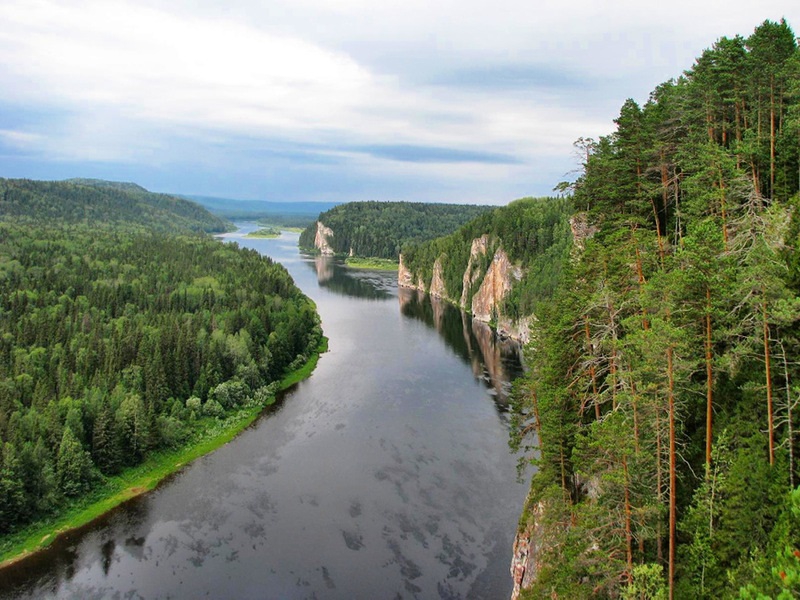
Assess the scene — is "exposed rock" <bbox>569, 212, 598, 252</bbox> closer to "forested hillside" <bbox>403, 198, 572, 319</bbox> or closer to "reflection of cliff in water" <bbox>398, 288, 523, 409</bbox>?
"reflection of cliff in water" <bbox>398, 288, 523, 409</bbox>

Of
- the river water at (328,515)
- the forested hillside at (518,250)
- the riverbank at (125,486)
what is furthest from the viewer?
the forested hillside at (518,250)

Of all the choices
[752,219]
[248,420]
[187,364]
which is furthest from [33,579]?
[752,219]

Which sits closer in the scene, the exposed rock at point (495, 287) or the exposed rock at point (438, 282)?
the exposed rock at point (495, 287)

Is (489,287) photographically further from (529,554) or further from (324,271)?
(324,271)

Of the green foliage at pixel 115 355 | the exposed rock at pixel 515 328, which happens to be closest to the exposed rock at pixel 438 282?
the exposed rock at pixel 515 328

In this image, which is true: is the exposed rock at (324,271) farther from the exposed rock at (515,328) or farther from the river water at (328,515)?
the river water at (328,515)

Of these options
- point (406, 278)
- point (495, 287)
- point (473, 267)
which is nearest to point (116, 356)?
point (495, 287)
